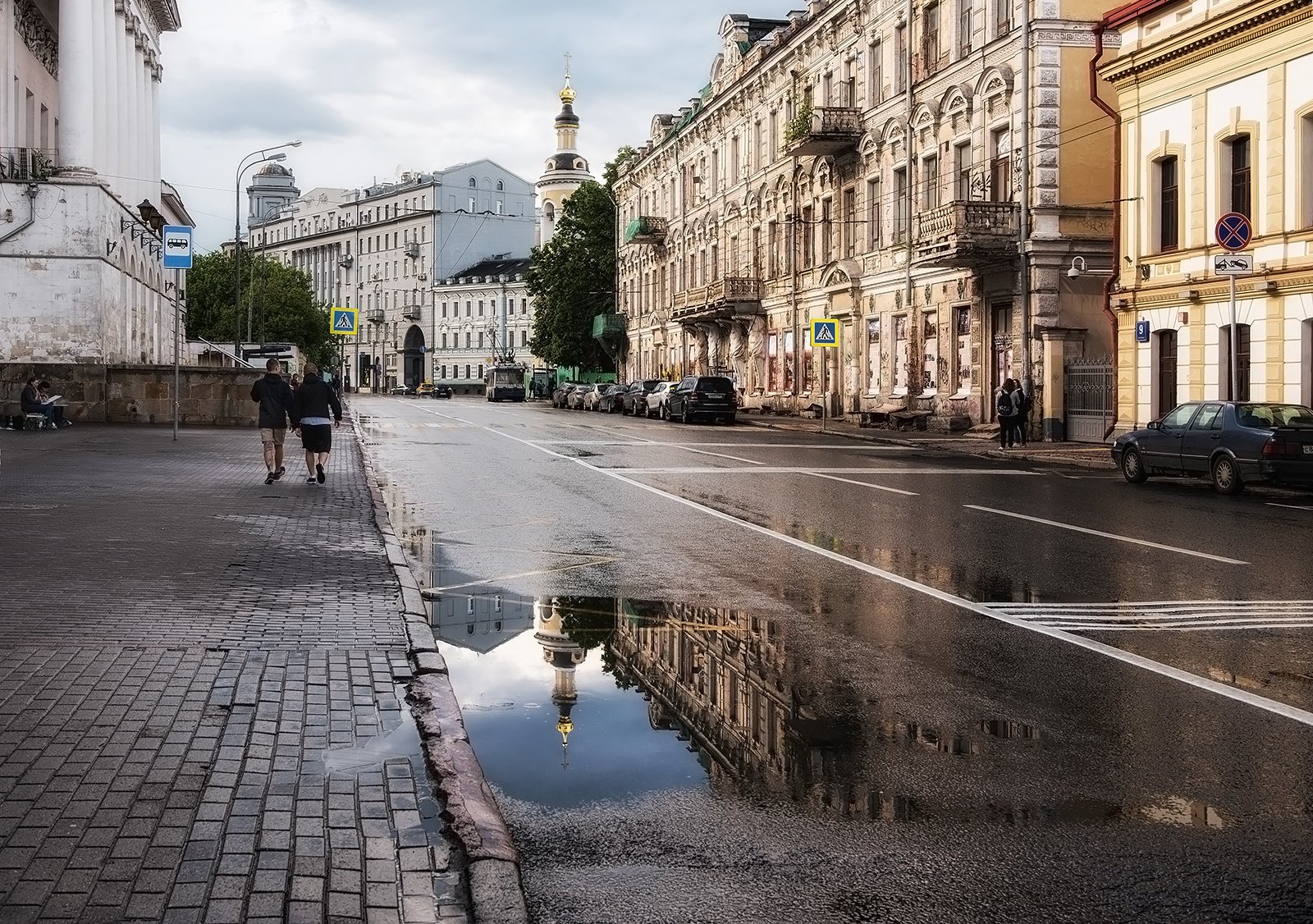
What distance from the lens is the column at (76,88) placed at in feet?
128

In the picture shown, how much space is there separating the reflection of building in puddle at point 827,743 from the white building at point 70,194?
34948mm

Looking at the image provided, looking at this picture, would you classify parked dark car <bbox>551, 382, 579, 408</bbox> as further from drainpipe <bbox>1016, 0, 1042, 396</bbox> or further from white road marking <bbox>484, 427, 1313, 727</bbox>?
white road marking <bbox>484, 427, 1313, 727</bbox>

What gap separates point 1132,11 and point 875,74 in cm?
1573

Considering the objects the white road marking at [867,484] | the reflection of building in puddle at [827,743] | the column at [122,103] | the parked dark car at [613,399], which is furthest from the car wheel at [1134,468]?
the parked dark car at [613,399]

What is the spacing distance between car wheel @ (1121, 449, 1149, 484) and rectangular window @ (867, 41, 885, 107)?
24657 millimetres

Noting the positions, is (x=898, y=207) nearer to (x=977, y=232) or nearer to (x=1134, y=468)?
(x=977, y=232)

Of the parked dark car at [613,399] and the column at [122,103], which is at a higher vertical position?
the column at [122,103]

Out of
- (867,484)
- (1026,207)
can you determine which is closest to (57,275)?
(1026,207)

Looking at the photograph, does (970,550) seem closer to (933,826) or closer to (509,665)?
(509,665)

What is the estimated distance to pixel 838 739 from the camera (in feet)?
20.2

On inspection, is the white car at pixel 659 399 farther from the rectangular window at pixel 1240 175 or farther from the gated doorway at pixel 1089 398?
the rectangular window at pixel 1240 175

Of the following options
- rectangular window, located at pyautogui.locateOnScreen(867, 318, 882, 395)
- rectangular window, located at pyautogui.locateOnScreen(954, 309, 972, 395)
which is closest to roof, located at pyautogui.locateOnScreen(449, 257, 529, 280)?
rectangular window, located at pyautogui.locateOnScreen(867, 318, 882, 395)

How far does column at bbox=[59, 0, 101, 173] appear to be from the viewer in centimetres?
3912

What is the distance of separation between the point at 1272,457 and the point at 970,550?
29.4 feet
